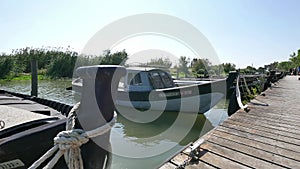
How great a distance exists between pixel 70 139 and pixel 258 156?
2010mm

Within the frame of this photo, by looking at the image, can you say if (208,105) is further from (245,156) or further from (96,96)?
(96,96)

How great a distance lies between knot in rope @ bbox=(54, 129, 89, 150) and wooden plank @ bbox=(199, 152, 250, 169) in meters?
1.32

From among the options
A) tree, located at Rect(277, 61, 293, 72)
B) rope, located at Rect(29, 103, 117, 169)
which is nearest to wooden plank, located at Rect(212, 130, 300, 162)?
rope, located at Rect(29, 103, 117, 169)

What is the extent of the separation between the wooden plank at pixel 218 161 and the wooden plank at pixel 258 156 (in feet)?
0.48

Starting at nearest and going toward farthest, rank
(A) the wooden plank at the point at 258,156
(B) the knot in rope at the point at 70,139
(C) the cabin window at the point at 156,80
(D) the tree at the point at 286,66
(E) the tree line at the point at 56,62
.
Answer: (B) the knot in rope at the point at 70,139 < (A) the wooden plank at the point at 258,156 < (C) the cabin window at the point at 156,80 < (E) the tree line at the point at 56,62 < (D) the tree at the point at 286,66

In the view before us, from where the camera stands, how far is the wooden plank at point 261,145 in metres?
2.18

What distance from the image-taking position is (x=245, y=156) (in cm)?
211

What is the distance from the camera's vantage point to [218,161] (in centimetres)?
198

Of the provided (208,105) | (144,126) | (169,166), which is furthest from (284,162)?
(208,105)

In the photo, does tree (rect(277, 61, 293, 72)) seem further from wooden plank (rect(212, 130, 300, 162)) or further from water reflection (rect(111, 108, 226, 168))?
wooden plank (rect(212, 130, 300, 162))

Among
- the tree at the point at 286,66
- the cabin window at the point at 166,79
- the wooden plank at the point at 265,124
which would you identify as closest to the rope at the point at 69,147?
the wooden plank at the point at 265,124

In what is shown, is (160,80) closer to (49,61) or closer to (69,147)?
(69,147)

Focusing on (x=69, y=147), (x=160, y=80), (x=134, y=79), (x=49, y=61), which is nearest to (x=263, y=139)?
(x=69, y=147)

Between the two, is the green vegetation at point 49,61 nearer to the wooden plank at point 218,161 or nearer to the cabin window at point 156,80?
the cabin window at point 156,80
